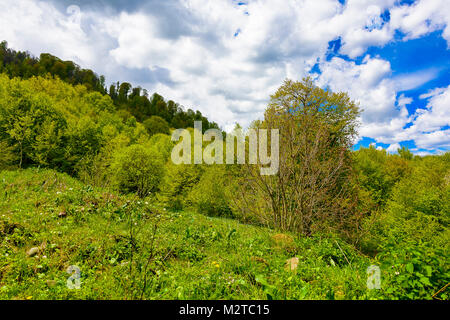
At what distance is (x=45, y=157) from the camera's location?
71.3 feet

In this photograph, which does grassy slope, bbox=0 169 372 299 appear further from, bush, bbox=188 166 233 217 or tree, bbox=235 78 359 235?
bush, bbox=188 166 233 217

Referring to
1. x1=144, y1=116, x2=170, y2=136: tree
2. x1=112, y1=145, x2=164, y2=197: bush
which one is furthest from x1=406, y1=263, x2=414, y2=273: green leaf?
x1=144, y1=116, x2=170, y2=136: tree

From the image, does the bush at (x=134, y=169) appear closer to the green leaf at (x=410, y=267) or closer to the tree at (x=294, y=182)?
the tree at (x=294, y=182)

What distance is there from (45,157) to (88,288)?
25521 millimetres

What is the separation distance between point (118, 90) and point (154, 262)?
104519 millimetres

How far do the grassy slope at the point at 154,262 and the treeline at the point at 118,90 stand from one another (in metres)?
58.6

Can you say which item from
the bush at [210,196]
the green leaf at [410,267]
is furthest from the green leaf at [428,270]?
the bush at [210,196]

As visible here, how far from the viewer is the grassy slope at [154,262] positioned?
2.87 metres

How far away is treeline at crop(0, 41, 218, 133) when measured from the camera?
6131 cm

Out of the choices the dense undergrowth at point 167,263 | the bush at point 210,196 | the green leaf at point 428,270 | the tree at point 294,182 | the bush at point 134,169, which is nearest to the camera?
the green leaf at point 428,270

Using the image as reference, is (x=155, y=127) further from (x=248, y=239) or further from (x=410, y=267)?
(x=410, y=267)

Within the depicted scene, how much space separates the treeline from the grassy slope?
192ft

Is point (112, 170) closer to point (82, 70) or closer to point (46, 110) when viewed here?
point (46, 110)

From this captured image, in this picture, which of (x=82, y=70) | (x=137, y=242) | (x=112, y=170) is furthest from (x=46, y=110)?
(x=82, y=70)
